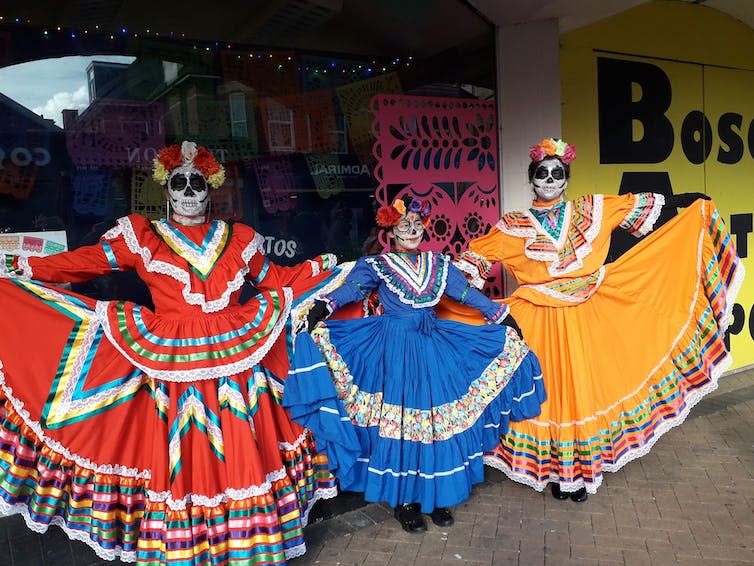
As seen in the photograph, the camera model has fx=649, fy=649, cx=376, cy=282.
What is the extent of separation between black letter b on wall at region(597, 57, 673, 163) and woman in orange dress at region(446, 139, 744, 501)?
1.62 meters

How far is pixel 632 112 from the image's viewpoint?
546 centimetres

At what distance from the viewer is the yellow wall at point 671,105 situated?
5262 millimetres

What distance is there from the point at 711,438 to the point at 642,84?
292 cm

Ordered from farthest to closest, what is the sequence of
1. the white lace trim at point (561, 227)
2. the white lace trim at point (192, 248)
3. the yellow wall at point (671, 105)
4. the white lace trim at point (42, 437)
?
1. the yellow wall at point (671, 105)
2. the white lace trim at point (561, 227)
3. the white lace trim at point (192, 248)
4. the white lace trim at point (42, 437)

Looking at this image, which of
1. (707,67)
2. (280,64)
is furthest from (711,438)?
(280,64)

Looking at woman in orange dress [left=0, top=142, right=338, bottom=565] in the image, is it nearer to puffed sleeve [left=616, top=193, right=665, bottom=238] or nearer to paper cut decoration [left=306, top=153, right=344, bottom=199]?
paper cut decoration [left=306, top=153, right=344, bottom=199]

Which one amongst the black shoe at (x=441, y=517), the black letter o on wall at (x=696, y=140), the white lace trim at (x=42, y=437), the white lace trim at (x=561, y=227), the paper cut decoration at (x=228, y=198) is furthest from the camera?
the black letter o on wall at (x=696, y=140)

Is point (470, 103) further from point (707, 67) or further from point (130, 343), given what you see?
point (130, 343)

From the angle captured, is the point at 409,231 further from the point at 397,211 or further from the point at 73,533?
the point at 73,533

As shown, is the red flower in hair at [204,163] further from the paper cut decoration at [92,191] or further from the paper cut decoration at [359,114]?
the paper cut decoration at [359,114]

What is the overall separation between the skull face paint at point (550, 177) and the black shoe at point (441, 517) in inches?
74.8

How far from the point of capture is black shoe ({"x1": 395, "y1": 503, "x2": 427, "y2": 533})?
11.4 feet

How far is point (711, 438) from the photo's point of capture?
467 cm

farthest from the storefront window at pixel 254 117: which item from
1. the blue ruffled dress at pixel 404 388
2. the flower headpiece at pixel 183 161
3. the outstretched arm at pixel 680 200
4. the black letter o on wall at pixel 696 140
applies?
the black letter o on wall at pixel 696 140
